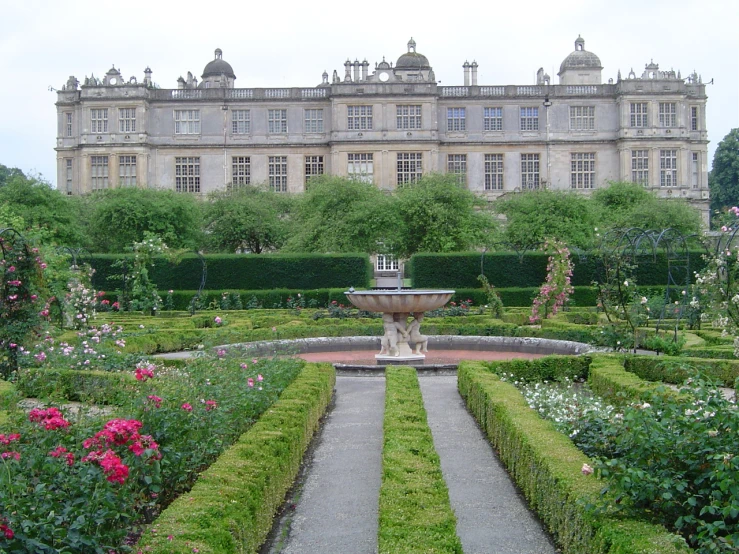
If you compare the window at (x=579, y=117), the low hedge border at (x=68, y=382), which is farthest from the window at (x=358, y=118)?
the low hedge border at (x=68, y=382)

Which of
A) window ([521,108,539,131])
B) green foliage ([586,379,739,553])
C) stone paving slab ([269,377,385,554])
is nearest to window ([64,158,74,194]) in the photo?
window ([521,108,539,131])

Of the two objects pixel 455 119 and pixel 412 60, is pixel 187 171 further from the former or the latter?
pixel 412 60

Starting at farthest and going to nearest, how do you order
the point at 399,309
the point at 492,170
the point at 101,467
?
the point at 492,170, the point at 399,309, the point at 101,467

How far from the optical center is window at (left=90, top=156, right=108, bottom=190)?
1773 inches

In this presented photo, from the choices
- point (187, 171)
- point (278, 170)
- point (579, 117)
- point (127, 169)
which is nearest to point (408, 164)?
point (278, 170)

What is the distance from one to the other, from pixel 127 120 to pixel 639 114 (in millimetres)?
28384

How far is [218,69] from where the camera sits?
51.0 meters

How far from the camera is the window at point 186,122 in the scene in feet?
151

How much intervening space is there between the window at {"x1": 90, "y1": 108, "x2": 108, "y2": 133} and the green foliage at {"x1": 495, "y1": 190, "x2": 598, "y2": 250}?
78.2 feet

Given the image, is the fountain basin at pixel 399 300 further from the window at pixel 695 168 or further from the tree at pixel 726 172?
the tree at pixel 726 172

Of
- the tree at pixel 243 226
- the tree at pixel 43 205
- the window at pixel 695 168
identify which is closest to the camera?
the tree at pixel 43 205

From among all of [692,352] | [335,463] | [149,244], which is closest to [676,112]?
[149,244]

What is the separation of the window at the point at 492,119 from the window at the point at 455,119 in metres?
1.15

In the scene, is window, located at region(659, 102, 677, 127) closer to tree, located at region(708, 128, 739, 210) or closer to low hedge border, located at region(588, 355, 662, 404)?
tree, located at region(708, 128, 739, 210)
